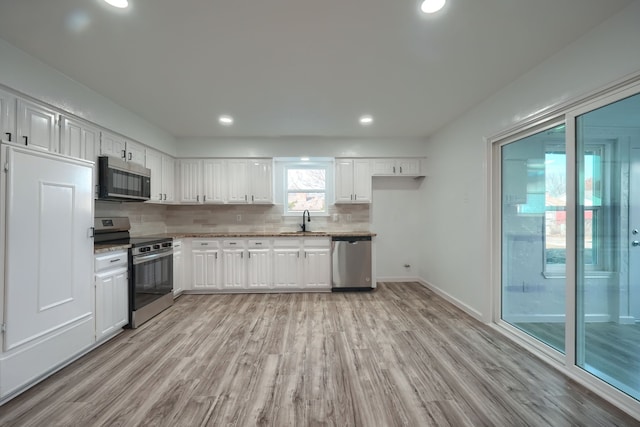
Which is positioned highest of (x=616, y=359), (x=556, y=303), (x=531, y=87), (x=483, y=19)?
(x=483, y=19)

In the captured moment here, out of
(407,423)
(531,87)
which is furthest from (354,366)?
(531,87)

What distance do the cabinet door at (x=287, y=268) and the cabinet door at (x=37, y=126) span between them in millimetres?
2858

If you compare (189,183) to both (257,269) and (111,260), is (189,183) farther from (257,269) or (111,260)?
(111,260)

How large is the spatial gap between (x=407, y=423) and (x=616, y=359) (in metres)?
1.62

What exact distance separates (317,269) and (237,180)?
6.73ft

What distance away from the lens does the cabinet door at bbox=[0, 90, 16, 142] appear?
2010 mm

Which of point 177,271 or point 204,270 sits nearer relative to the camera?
point 177,271

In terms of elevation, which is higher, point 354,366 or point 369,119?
point 369,119

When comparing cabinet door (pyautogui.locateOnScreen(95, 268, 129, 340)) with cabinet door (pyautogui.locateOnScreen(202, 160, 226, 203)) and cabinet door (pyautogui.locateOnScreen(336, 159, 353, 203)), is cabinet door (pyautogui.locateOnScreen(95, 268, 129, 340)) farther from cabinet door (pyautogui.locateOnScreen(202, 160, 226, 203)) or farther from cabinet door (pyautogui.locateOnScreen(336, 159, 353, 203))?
cabinet door (pyautogui.locateOnScreen(336, 159, 353, 203))

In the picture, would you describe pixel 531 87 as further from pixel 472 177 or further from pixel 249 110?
pixel 249 110

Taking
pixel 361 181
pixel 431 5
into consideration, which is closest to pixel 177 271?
pixel 361 181

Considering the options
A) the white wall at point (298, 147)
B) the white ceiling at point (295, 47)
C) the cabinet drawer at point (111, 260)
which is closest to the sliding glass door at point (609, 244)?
the white ceiling at point (295, 47)

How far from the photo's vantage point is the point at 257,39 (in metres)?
1.99

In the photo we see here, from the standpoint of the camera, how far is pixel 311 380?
79.2 inches
